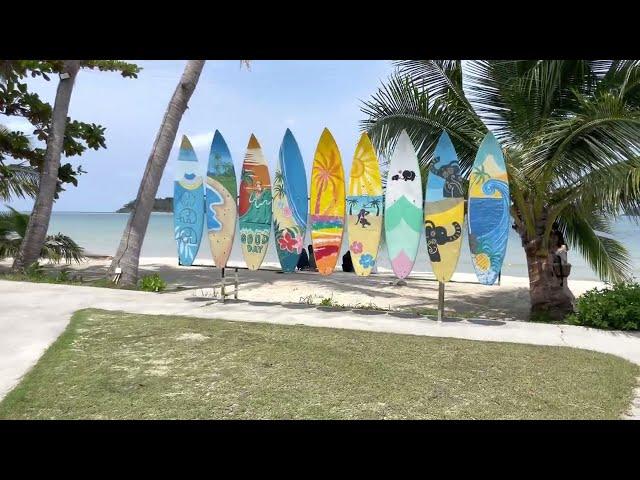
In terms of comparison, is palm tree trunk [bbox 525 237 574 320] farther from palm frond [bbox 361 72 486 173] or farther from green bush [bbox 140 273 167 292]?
green bush [bbox 140 273 167 292]

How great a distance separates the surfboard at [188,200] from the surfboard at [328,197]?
1.86 m

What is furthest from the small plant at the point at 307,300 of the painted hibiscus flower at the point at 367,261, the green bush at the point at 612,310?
the green bush at the point at 612,310

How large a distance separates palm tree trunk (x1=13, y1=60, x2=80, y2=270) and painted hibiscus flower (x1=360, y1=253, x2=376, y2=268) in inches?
281

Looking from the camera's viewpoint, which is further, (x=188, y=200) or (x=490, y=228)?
(x=188, y=200)

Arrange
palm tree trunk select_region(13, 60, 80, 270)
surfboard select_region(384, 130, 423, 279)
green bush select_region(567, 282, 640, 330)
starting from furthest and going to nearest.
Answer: palm tree trunk select_region(13, 60, 80, 270) < surfboard select_region(384, 130, 423, 279) < green bush select_region(567, 282, 640, 330)

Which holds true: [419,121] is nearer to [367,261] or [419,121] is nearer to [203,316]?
[367,261]

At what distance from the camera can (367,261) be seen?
6.92 meters

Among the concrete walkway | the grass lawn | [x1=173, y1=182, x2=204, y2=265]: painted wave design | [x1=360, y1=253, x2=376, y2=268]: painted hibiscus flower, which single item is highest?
[x1=173, y1=182, x2=204, y2=265]: painted wave design

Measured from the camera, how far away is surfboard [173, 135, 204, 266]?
7625mm

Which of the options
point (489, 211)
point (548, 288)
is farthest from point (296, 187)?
point (548, 288)

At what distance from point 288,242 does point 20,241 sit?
7.35 meters

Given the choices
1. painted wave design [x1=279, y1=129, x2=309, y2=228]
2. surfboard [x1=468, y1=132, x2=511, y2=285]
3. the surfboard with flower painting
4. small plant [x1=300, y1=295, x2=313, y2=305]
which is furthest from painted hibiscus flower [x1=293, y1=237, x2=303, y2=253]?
surfboard [x1=468, y1=132, x2=511, y2=285]
